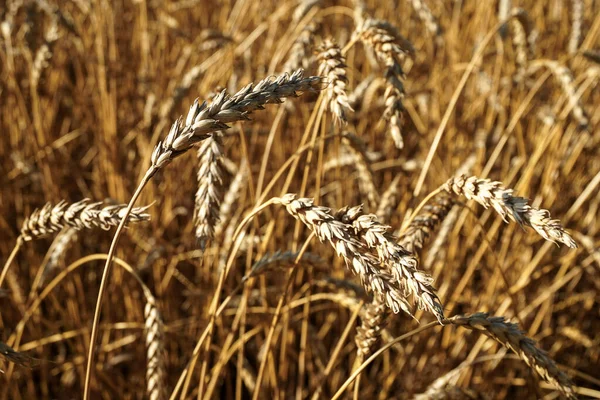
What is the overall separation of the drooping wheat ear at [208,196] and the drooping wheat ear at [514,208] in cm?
37

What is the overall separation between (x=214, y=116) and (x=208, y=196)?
23cm

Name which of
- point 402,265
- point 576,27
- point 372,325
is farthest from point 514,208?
point 576,27

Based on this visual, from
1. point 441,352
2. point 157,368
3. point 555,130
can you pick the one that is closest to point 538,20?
point 555,130

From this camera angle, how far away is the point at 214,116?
2.48 ft

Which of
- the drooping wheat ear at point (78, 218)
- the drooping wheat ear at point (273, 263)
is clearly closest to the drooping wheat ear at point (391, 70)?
the drooping wheat ear at point (273, 263)

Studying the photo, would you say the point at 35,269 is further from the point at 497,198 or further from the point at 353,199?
the point at 497,198

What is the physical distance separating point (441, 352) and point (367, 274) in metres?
1.20

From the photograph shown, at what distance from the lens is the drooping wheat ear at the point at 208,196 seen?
0.95m

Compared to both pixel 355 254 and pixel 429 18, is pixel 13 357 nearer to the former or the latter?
pixel 355 254

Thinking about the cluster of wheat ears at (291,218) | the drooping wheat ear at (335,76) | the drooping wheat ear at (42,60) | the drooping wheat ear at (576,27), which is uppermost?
the drooping wheat ear at (42,60)

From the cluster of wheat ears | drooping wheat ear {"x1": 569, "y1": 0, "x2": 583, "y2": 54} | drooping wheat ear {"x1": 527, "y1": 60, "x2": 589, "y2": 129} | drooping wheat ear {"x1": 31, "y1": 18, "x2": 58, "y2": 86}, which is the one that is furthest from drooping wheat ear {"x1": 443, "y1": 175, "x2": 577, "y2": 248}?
drooping wheat ear {"x1": 569, "y1": 0, "x2": 583, "y2": 54}

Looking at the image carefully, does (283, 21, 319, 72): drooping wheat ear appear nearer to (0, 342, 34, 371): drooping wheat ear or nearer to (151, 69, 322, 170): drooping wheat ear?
(151, 69, 322, 170): drooping wheat ear

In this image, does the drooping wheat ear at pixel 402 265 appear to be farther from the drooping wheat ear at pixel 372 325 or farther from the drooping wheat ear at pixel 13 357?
the drooping wheat ear at pixel 13 357

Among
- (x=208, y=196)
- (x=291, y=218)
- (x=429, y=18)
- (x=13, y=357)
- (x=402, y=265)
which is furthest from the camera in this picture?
(x=291, y=218)
